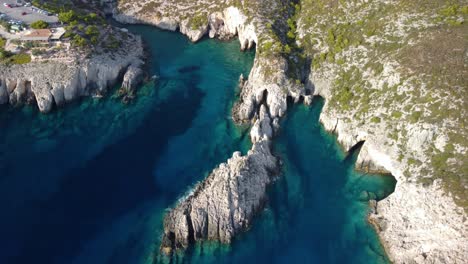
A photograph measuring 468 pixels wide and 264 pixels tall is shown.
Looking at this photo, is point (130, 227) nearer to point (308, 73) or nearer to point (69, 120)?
point (69, 120)

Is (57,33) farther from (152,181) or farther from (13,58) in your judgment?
(152,181)

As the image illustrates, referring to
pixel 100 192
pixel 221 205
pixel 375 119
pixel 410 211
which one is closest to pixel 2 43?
pixel 100 192

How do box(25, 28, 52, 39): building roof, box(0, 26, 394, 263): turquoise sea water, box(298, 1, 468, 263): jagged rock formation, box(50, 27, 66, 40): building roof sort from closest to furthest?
box(298, 1, 468, 263): jagged rock formation, box(0, 26, 394, 263): turquoise sea water, box(25, 28, 52, 39): building roof, box(50, 27, 66, 40): building roof

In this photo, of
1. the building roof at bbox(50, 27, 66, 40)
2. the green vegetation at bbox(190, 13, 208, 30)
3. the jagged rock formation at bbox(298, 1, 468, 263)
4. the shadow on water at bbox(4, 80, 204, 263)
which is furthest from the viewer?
the green vegetation at bbox(190, 13, 208, 30)

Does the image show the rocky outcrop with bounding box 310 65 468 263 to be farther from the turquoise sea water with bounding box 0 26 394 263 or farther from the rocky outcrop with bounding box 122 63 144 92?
the rocky outcrop with bounding box 122 63 144 92

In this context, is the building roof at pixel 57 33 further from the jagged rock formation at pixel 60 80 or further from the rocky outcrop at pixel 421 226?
the rocky outcrop at pixel 421 226

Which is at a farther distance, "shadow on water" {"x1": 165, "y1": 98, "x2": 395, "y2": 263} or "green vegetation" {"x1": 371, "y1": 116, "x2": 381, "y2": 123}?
"green vegetation" {"x1": 371, "y1": 116, "x2": 381, "y2": 123}

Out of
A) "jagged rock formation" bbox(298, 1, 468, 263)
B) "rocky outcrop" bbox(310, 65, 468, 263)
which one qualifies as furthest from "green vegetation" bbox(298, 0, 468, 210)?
"rocky outcrop" bbox(310, 65, 468, 263)
